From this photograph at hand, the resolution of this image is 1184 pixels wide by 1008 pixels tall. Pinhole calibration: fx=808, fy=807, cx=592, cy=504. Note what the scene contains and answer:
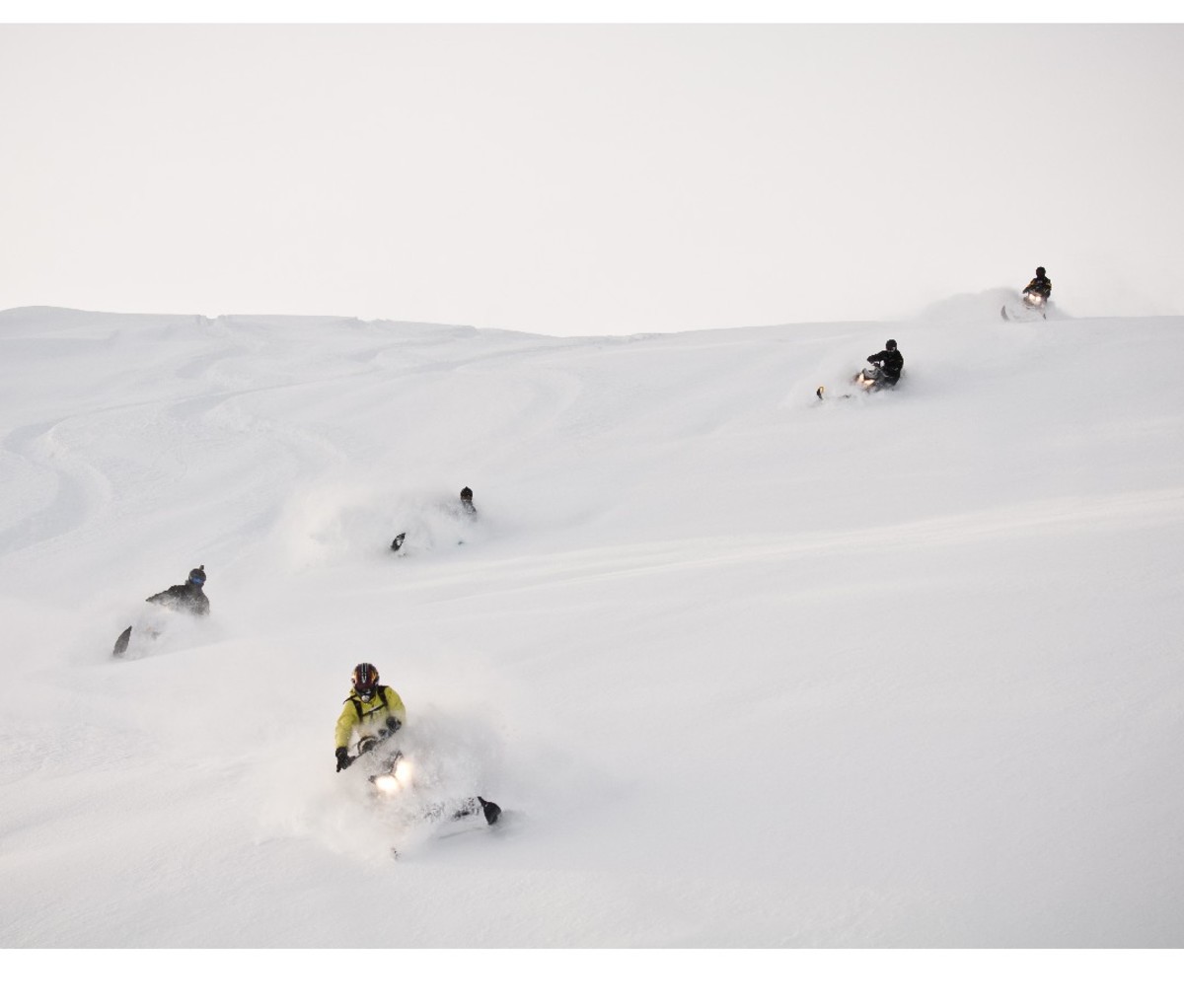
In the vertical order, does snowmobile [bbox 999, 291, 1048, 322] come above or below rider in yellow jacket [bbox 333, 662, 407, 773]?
above

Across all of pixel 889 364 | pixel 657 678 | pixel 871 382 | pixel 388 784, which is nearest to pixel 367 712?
pixel 388 784

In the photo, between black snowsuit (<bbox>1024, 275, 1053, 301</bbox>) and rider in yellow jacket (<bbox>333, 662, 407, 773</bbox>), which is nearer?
rider in yellow jacket (<bbox>333, 662, 407, 773</bbox>)

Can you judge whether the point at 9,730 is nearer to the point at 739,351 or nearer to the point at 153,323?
the point at 739,351

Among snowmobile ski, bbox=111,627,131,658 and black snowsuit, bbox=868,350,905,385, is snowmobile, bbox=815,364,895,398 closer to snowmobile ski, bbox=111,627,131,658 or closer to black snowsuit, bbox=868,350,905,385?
black snowsuit, bbox=868,350,905,385

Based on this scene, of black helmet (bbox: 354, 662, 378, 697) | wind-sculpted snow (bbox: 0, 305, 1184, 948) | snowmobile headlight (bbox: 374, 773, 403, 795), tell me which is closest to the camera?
wind-sculpted snow (bbox: 0, 305, 1184, 948)

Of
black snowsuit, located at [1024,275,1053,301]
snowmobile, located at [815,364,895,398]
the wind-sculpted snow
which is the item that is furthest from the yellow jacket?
black snowsuit, located at [1024,275,1053,301]

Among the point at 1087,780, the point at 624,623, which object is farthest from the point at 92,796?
the point at 1087,780

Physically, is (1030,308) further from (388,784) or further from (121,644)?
(121,644)
